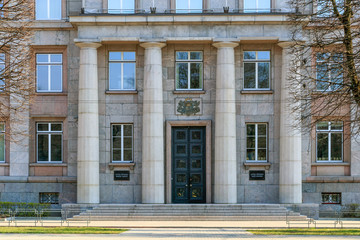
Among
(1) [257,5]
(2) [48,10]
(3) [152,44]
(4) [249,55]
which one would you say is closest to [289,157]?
(4) [249,55]

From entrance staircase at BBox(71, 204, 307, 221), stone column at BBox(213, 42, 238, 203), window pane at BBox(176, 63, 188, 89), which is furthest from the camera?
window pane at BBox(176, 63, 188, 89)

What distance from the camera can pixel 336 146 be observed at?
38.0m

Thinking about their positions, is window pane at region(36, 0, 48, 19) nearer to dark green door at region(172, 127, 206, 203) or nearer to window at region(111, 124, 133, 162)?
window at region(111, 124, 133, 162)

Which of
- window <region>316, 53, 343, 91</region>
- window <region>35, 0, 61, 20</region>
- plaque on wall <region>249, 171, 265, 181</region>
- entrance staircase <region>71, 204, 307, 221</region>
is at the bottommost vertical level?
entrance staircase <region>71, 204, 307, 221</region>

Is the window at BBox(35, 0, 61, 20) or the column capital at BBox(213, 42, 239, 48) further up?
the window at BBox(35, 0, 61, 20)

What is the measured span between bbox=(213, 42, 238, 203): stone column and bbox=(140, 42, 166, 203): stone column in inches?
112

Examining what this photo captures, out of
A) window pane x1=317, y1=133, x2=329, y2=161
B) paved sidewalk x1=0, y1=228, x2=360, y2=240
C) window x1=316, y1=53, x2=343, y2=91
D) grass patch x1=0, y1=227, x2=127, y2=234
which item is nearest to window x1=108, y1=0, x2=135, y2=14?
window x1=316, y1=53, x2=343, y2=91

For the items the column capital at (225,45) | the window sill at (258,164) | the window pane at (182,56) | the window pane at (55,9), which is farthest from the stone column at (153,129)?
the window pane at (55,9)

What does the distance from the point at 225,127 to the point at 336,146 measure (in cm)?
654

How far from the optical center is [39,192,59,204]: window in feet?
124

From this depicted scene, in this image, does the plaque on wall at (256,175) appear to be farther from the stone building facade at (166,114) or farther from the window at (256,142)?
the window at (256,142)

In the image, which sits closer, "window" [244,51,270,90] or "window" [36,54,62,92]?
"window" [244,51,270,90]

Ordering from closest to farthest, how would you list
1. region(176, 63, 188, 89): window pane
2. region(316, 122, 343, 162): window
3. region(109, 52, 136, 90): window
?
region(176, 63, 188, 89): window pane, region(109, 52, 136, 90): window, region(316, 122, 343, 162): window

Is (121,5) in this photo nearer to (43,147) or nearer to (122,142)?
(122,142)
